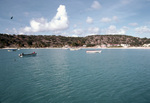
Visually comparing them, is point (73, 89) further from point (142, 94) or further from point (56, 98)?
point (142, 94)

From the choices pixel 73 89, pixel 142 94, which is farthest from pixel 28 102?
pixel 142 94

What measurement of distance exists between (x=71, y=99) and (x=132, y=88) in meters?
11.3

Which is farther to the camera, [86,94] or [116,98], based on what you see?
[86,94]

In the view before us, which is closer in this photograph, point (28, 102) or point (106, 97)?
point (28, 102)

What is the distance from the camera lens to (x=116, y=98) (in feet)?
52.6

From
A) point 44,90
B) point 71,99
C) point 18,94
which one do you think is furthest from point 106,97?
point 18,94

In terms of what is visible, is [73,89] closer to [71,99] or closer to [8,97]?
[71,99]

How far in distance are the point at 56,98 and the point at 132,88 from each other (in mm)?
13283

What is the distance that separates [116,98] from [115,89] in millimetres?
3413

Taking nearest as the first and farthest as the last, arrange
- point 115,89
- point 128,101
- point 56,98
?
point 128,101
point 56,98
point 115,89

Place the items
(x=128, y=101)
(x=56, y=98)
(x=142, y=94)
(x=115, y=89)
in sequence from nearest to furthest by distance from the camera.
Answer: (x=128, y=101)
(x=56, y=98)
(x=142, y=94)
(x=115, y=89)

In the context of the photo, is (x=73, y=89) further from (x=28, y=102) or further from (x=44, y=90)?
(x=28, y=102)

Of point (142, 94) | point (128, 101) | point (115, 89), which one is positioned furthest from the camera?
point (115, 89)

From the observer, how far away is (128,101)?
50.0 feet
